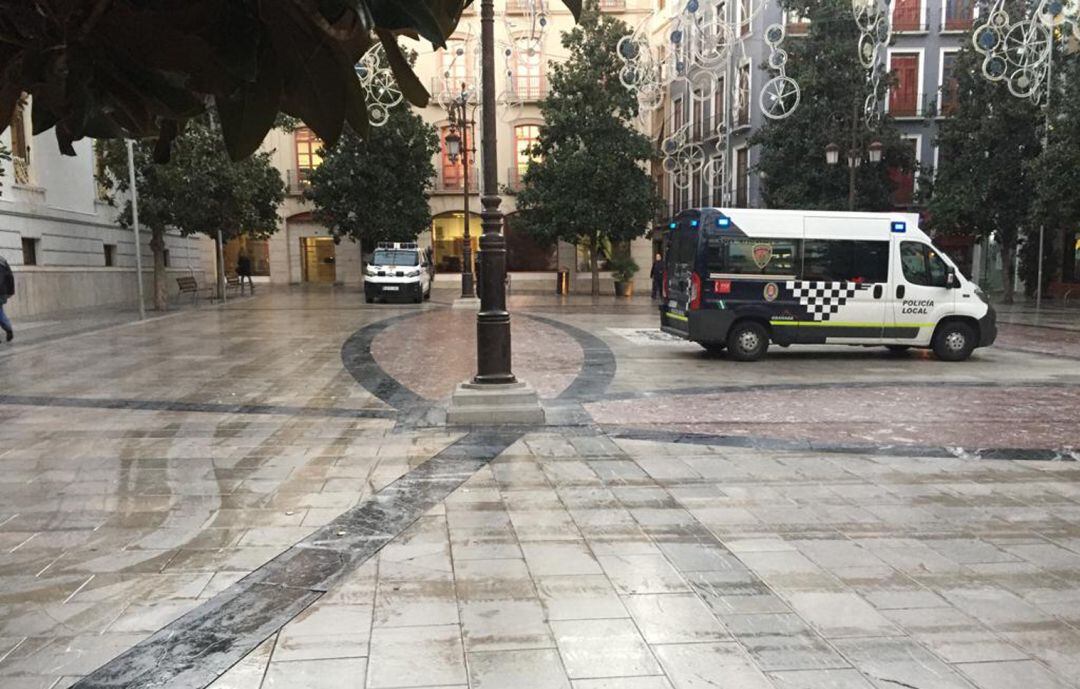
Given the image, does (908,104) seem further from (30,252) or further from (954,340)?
(30,252)

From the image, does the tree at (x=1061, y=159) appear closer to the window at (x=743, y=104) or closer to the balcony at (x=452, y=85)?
the window at (x=743, y=104)

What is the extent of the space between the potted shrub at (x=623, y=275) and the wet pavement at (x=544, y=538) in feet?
69.6

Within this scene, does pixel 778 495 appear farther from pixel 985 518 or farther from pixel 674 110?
pixel 674 110

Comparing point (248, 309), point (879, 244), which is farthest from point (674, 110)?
point (879, 244)

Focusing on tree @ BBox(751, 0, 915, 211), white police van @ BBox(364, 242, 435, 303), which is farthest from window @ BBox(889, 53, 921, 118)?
white police van @ BBox(364, 242, 435, 303)

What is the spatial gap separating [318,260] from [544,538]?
39188 mm

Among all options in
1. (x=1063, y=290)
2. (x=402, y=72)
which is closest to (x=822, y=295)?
(x=402, y=72)

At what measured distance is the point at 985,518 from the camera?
514 centimetres

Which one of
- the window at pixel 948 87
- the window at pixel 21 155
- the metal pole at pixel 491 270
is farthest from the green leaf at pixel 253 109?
the window at pixel 948 87

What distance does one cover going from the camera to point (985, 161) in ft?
86.3

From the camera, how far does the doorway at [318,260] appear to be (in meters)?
41.2

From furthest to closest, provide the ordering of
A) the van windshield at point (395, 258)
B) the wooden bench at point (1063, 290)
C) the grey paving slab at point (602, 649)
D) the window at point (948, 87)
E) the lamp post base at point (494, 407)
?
the window at point (948, 87) < the wooden bench at point (1063, 290) < the van windshield at point (395, 258) < the lamp post base at point (494, 407) < the grey paving slab at point (602, 649)

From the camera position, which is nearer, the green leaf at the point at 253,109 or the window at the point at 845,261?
the green leaf at the point at 253,109

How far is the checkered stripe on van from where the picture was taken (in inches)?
481
